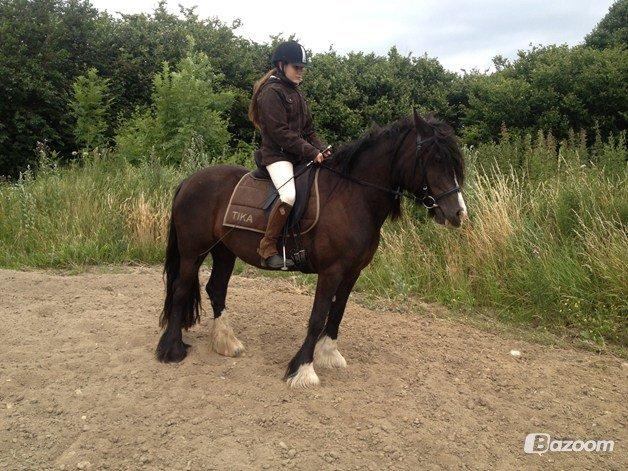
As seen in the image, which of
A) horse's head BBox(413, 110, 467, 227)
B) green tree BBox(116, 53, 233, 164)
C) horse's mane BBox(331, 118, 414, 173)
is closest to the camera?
horse's head BBox(413, 110, 467, 227)

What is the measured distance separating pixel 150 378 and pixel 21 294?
3009mm

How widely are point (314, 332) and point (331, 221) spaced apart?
946 mm

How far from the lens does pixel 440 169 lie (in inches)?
158

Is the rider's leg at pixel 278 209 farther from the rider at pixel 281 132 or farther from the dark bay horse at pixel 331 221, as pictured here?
the dark bay horse at pixel 331 221

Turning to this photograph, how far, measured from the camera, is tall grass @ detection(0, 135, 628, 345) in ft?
20.1

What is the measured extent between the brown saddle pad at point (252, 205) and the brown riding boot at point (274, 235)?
0.13 m

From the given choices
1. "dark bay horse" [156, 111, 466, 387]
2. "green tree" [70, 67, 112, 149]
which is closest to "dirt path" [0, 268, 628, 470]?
"dark bay horse" [156, 111, 466, 387]

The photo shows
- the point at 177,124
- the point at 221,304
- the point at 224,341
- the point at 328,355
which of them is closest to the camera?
the point at 328,355

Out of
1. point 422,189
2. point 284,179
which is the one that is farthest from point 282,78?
point 422,189

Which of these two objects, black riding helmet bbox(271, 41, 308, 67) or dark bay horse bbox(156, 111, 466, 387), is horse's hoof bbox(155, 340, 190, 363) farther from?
black riding helmet bbox(271, 41, 308, 67)

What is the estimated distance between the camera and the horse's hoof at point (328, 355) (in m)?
4.78

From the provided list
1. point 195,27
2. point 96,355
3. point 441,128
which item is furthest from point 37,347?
point 195,27

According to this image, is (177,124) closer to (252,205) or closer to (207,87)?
(207,87)

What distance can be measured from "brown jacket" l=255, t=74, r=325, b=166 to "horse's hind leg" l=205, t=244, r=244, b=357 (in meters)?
1.11
